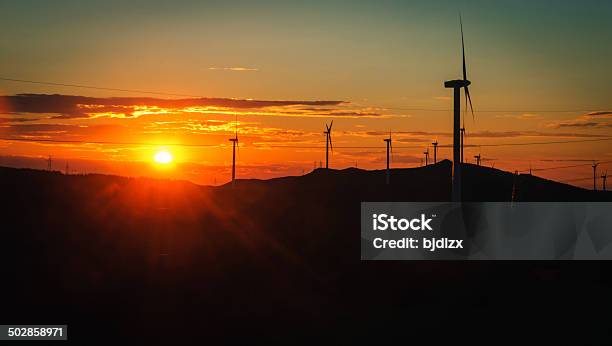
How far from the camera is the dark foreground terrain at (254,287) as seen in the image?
38.7 meters

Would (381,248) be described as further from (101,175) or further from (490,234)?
(101,175)

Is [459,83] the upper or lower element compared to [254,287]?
upper

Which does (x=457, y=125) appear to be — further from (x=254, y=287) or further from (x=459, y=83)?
(x=254, y=287)

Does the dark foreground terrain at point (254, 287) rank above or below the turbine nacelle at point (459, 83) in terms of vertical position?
below

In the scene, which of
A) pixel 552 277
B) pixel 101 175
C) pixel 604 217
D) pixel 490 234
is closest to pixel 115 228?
pixel 490 234

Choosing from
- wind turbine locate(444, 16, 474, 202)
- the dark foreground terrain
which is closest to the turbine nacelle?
wind turbine locate(444, 16, 474, 202)

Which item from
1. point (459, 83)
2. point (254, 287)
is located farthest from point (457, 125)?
point (254, 287)

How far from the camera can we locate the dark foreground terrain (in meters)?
38.7

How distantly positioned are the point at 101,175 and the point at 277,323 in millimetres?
121133

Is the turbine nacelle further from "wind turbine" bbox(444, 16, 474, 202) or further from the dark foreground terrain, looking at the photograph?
the dark foreground terrain

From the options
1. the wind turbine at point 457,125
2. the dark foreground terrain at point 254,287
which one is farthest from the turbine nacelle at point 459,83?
the dark foreground terrain at point 254,287

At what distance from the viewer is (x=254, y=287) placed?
5300 centimetres

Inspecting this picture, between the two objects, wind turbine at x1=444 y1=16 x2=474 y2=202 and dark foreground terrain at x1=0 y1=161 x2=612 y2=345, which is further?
wind turbine at x1=444 y1=16 x2=474 y2=202

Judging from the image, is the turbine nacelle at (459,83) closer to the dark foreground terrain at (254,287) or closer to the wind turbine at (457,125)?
the wind turbine at (457,125)
